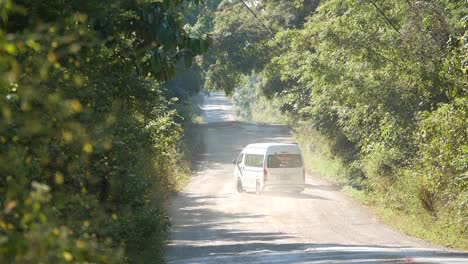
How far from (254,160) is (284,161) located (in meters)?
1.43

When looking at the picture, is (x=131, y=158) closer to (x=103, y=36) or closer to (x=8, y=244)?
(x=103, y=36)

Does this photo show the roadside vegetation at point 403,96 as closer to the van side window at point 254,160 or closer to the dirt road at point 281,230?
the dirt road at point 281,230

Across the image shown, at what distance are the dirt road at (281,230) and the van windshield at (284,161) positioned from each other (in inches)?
46.7

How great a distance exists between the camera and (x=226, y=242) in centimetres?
2000

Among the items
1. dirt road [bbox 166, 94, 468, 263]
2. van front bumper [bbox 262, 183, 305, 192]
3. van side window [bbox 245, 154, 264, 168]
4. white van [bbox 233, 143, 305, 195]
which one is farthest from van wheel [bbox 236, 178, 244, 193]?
van front bumper [bbox 262, 183, 305, 192]

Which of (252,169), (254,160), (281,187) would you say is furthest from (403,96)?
(252,169)

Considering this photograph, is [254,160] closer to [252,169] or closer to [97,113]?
[252,169]

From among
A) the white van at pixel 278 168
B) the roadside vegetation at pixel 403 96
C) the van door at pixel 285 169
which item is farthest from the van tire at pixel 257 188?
the roadside vegetation at pixel 403 96

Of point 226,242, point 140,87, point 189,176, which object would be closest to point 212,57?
point 189,176

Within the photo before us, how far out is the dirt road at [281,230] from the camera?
1484 cm

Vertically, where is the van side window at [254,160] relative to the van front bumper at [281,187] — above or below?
above

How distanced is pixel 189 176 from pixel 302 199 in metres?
13.7

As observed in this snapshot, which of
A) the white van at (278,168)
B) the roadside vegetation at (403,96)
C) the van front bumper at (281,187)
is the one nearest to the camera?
the roadside vegetation at (403,96)

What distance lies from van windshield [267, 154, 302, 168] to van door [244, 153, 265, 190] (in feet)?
1.38
